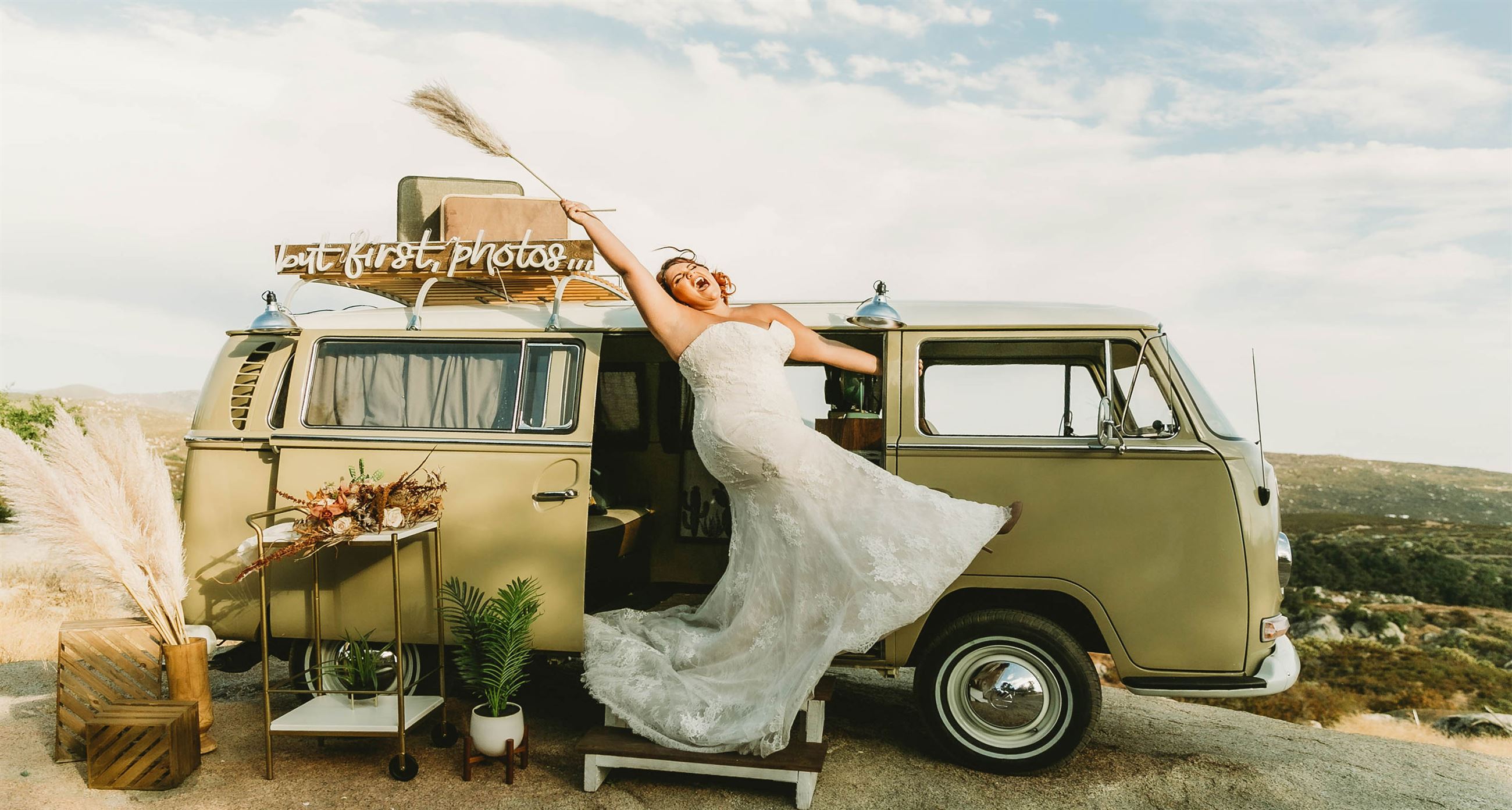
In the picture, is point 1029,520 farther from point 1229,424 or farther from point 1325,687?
point 1325,687

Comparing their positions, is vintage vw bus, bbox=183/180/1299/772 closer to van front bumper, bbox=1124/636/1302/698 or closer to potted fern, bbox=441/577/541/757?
van front bumper, bbox=1124/636/1302/698

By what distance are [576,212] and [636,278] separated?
1.66ft

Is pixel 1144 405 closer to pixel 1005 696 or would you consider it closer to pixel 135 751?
pixel 1005 696

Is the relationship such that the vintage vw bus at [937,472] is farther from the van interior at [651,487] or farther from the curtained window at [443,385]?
the van interior at [651,487]

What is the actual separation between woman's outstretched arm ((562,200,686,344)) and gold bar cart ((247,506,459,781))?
5.43 feet

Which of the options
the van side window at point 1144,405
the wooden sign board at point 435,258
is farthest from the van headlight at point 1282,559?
the wooden sign board at point 435,258

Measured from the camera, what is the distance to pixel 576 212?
16.3ft

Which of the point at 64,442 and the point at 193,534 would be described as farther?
the point at 193,534

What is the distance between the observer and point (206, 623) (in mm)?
5469

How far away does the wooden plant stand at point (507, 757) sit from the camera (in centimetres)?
479

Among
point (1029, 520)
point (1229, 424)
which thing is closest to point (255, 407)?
point (1029, 520)

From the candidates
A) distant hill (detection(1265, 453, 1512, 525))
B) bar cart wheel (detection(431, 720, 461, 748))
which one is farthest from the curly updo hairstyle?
distant hill (detection(1265, 453, 1512, 525))

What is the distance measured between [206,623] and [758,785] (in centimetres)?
343

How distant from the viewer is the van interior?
668cm
